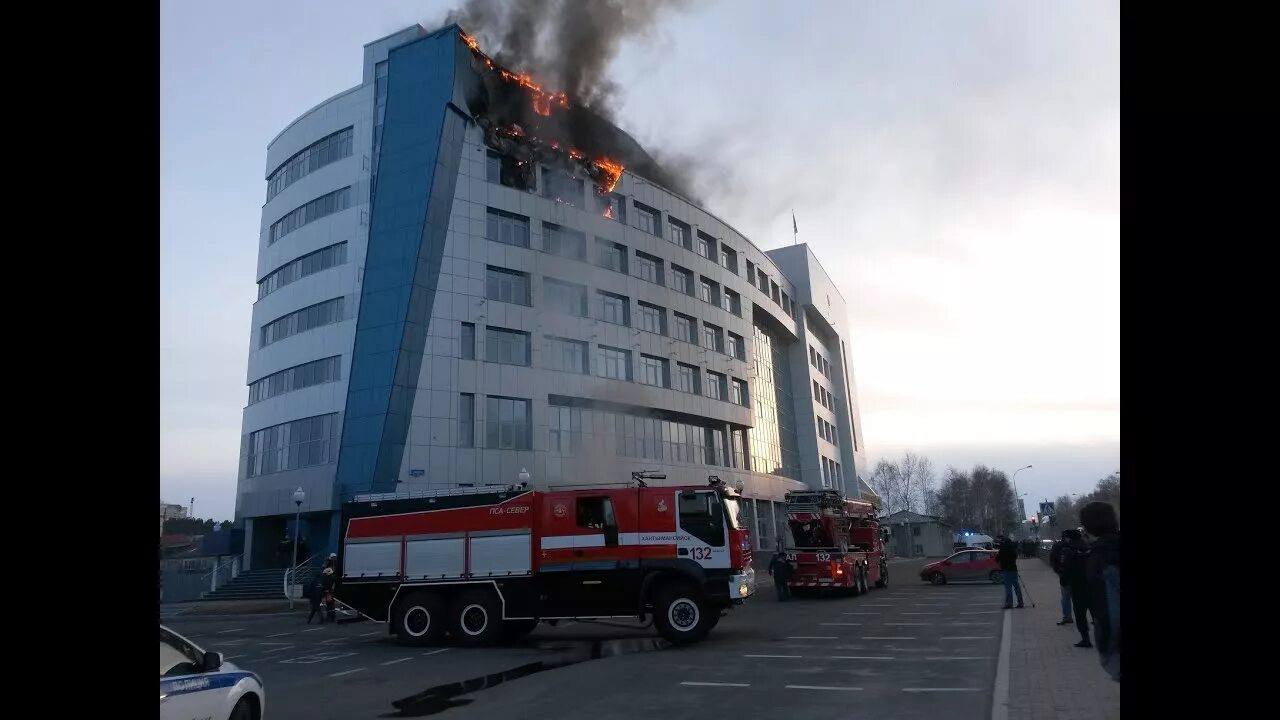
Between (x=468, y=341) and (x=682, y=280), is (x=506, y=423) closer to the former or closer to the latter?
(x=468, y=341)

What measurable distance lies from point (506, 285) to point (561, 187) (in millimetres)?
5414

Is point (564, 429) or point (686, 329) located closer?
point (564, 429)

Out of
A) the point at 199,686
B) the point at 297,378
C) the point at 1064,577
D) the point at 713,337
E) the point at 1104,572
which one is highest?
the point at 713,337

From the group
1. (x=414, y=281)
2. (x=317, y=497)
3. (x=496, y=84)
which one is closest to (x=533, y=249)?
(x=414, y=281)

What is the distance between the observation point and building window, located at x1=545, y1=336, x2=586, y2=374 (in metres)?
37.8

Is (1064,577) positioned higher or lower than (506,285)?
lower

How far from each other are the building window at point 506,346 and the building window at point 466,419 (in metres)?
2.11

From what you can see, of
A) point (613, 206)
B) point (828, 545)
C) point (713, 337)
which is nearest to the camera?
point (828, 545)

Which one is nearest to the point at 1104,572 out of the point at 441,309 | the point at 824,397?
the point at 441,309

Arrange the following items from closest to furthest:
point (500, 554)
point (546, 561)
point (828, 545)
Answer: point (546, 561) → point (500, 554) → point (828, 545)

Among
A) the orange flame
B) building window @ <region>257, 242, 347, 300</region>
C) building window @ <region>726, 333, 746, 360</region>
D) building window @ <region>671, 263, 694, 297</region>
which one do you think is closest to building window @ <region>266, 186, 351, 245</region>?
building window @ <region>257, 242, 347, 300</region>

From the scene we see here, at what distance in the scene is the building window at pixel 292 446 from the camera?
118ft

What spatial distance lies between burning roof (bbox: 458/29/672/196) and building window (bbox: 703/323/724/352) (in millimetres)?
13088

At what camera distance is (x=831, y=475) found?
70.7 meters
